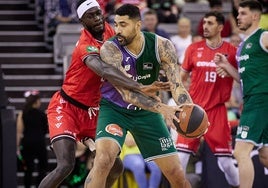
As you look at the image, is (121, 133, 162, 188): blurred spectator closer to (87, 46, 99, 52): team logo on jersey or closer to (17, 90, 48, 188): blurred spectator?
(17, 90, 48, 188): blurred spectator

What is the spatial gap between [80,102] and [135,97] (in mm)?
1496

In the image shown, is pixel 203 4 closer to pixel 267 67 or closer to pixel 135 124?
pixel 267 67

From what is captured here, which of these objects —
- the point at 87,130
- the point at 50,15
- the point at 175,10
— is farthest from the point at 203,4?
the point at 87,130

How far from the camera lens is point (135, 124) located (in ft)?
36.3

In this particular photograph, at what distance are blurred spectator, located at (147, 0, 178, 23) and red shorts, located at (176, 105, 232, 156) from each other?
20.0ft

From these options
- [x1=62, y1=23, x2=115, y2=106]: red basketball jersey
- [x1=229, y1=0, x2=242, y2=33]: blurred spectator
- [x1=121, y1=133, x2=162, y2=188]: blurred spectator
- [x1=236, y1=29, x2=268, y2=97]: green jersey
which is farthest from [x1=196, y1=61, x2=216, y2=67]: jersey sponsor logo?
[x1=229, y1=0, x2=242, y2=33]: blurred spectator

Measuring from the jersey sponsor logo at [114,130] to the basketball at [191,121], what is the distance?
833mm

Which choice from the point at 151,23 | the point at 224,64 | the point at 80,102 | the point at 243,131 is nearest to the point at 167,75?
the point at 80,102

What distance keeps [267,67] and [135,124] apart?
2.44m

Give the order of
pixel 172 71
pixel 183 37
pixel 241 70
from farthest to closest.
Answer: pixel 183 37, pixel 241 70, pixel 172 71

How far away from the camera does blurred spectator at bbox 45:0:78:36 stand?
19.2 m

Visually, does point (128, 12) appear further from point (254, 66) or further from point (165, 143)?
point (254, 66)

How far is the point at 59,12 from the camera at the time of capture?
A: 63.2 feet

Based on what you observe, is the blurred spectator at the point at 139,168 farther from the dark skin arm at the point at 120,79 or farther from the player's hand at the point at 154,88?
the player's hand at the point at 154,88
